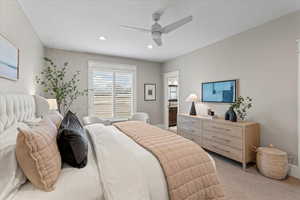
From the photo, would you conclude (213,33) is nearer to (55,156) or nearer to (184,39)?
(184,39)

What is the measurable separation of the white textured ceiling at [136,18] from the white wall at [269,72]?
0.69ft

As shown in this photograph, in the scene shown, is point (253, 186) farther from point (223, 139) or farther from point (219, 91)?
point (219, 91)

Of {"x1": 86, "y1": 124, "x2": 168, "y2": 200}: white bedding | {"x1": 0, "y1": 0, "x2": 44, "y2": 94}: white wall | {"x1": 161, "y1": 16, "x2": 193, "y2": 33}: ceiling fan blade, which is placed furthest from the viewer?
{"x1": 161, "y1": 16, "x2": 193, "y2": 33}: ceiling fan blade

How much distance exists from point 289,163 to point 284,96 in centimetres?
109

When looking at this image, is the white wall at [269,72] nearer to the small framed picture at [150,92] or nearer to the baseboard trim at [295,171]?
the baseboard trim at [295,171]

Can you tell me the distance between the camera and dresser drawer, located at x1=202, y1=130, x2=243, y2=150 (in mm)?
2512

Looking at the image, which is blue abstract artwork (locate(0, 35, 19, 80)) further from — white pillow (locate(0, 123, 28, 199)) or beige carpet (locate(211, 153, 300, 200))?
beige carpet (locate(211, 153, 300, 200))

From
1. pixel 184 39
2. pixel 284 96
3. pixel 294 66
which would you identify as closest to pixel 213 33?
pixel 184 39

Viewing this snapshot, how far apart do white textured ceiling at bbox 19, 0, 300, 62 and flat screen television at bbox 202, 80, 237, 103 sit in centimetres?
104

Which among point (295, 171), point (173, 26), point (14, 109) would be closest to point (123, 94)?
point (173, 26)

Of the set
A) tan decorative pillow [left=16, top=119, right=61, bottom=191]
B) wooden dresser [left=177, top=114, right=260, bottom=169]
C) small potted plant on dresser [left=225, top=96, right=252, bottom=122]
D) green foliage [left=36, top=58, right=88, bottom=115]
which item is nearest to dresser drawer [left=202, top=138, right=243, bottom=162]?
wooden dresser [left=177, top=114, right=260, bottom=169]

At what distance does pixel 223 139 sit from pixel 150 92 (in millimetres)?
3108

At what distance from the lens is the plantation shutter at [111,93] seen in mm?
4469

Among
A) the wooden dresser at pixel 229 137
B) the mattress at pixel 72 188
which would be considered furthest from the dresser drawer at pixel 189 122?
the mattress at pixel 72 188
